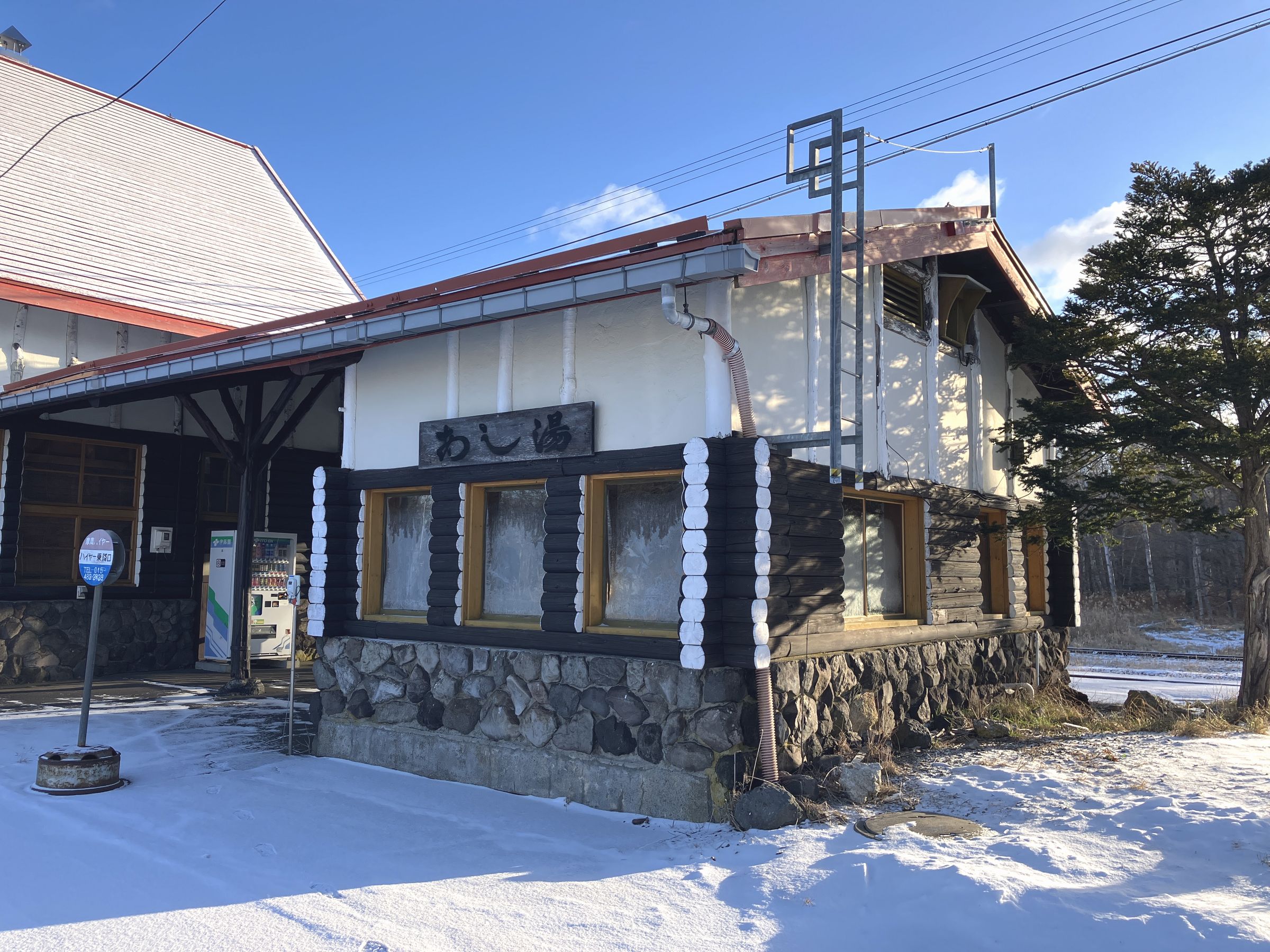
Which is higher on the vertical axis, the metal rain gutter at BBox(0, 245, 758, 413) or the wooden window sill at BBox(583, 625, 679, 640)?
the metal rain gutter at BBox(0, 245, 758, 413)

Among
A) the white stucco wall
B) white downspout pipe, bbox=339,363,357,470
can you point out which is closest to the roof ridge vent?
the white stucco wall

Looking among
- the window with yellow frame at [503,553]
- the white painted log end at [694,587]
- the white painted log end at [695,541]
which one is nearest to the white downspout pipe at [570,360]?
the window with yellow frame at [503,553]

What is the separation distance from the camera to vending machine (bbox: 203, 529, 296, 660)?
15.2 meters

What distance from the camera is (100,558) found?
27.1 ft

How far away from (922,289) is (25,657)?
1337 centimetres

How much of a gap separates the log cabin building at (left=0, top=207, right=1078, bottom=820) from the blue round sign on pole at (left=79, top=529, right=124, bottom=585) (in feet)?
6.41

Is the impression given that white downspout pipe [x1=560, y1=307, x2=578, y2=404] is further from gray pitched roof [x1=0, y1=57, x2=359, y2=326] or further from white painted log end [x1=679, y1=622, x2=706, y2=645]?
gray pitched roof [x1=0, y1=57, x2=359, y2=326]

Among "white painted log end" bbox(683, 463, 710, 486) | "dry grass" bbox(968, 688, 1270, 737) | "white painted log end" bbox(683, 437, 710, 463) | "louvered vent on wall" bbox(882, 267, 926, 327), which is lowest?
"dry grass" bbox(968, 688, 1270, 737)

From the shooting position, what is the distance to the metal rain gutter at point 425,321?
648 centimetres

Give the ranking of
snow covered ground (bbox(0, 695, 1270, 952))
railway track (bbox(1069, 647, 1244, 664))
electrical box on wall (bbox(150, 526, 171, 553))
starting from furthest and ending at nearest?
1. railway track (bbox(1069, 647, 1244, 664))
2. electrical box on wall (bbox(150, 526, 171, 553))
3. snow covered ground (bbox(0, 695, 1270, 952))

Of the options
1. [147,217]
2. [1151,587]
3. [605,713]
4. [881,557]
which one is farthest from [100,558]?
[1151,587]

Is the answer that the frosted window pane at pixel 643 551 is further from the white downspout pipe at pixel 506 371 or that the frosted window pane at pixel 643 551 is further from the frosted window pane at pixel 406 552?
the frosted window pane at pixel 406 552

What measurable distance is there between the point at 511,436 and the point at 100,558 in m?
3.73

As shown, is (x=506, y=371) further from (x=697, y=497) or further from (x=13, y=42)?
(x=13, y=42)
